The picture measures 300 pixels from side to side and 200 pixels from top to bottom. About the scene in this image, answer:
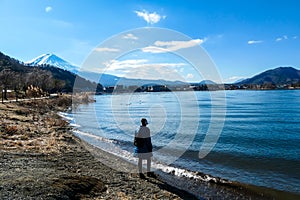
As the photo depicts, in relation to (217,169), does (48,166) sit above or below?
above

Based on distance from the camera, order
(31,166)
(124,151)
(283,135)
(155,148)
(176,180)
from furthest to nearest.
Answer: (283,135), (155,148), (124,151), (176,180), (31,166)

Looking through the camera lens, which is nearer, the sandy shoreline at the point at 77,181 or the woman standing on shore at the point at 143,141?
the sandy shoreline at the point at 77,181

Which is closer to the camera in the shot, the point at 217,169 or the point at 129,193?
the point at 129,193

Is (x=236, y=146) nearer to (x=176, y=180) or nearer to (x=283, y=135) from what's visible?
(x=283, y=135)

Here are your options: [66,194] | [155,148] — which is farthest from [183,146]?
[66,194]

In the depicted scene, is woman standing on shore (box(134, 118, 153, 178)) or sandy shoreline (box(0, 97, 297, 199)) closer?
sandy shoreline (box(0, 97, 297, 199))

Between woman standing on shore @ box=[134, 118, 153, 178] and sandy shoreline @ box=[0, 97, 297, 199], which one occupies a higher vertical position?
woman standing on shore @ box=[134, 118, 153, 178]

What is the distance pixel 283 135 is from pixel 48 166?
107ft

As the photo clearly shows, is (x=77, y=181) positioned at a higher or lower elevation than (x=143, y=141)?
lower

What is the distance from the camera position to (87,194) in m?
12.4

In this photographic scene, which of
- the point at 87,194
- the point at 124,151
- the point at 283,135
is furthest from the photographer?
the point at 283,135

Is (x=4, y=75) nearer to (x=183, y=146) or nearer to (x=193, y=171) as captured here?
(x=183, y=146)

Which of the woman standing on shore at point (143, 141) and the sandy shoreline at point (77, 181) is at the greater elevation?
the woman standing on shore at point (143, 141)

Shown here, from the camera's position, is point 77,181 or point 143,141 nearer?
point 77,181
